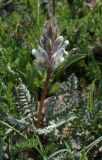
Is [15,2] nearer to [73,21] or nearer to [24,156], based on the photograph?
[73,21]

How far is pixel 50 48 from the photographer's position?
2570mm

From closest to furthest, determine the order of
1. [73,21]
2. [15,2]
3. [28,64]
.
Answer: [28,64] → [73,21] → [15,2]

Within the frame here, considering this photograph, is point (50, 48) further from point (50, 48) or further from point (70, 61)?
point (70, 61)

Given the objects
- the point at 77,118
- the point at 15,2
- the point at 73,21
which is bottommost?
the point at 77,118

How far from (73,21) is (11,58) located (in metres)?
0.65

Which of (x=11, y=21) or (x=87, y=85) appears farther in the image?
(x=11, y=21)

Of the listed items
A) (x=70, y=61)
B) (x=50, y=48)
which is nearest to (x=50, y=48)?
(x=50, y=48)

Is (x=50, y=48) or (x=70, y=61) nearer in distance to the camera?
(x=50, y=48)

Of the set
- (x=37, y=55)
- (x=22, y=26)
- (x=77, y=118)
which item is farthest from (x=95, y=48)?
(x=37, y=55)

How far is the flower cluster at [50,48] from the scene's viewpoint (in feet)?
8.38

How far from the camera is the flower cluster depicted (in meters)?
2.55

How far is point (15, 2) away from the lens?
3938 millimetres

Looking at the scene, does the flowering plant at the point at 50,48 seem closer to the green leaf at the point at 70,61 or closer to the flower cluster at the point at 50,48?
the flower cluster at the point at 50,48

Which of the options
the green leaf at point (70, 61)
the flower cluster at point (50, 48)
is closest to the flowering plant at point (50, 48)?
the flower cluster at point (50, 48)
